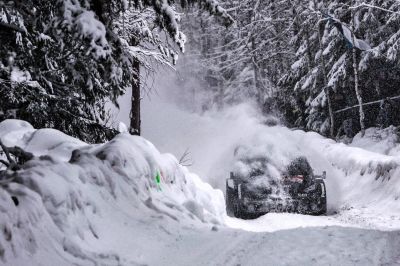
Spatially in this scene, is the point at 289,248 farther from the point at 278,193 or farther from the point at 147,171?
the point at 278,193

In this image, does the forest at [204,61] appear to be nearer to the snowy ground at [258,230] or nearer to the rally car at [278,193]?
the snowy ground at [258,230]

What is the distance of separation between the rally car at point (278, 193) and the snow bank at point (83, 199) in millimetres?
1143

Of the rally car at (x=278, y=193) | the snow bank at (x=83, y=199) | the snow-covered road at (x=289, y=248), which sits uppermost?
the snow bank at (x=83, y=199)

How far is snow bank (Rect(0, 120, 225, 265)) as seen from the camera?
4.87 m

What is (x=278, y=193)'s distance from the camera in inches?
448

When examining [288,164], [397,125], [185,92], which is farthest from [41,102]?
[185,92]

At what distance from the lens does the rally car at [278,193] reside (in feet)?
36.9

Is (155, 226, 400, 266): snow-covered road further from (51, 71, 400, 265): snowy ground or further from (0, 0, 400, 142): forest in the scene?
(0, 0, 400, 142): forest

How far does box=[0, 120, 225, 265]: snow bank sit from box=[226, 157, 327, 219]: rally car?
114 cm

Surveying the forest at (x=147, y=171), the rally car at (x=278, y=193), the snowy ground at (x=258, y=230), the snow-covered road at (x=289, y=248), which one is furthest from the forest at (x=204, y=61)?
the rally car at (x=278, y=193)

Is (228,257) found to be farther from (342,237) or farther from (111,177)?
(111,177)

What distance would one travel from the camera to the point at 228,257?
6012mm

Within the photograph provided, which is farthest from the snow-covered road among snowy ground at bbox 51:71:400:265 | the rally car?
the rally car

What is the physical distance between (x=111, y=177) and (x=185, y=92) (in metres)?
54.3
